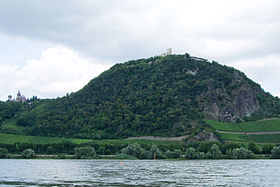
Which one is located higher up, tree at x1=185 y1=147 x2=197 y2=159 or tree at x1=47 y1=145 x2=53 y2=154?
tree at x1=47 y1=145 x2=53 y2=154

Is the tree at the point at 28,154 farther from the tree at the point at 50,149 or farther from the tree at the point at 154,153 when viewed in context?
the tree at the point at 154,153

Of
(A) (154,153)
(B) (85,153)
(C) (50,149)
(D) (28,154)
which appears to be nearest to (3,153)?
(D) (28,154)

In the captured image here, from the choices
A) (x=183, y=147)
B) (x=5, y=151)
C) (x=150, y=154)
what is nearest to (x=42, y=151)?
(x=5, y=151)

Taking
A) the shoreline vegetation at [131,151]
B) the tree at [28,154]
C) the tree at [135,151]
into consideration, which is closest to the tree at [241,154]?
the shoreline vegetation at [131,151]

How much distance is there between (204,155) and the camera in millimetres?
151375

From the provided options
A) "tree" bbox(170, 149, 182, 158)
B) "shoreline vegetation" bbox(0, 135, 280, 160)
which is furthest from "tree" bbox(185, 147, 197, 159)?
"tree" bbox(170, 149, 182, 158)

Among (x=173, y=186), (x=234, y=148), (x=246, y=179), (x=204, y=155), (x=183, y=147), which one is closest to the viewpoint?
(x=173, y=186)

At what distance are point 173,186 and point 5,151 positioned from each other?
11556 centimetres

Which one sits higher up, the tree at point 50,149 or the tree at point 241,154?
the tree at point 50,149

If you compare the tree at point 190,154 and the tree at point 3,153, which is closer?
the tree at point 190,154

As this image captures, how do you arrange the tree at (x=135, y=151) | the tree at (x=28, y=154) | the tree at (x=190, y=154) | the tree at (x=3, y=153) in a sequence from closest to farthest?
the tree at (x=190, y=154) → the tree at (x=135, y=151) → the tree at (x=28, y=154) → the tree at (x=3, y=153)

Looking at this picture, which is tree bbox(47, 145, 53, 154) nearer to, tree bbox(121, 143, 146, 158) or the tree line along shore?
the tree line along shore

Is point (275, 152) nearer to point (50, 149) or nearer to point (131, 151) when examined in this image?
point (131, 151)

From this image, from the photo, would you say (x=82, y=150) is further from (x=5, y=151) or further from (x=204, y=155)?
(x=204, y=155)
